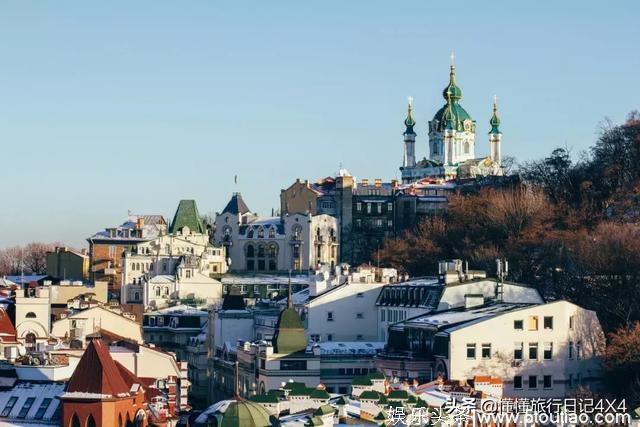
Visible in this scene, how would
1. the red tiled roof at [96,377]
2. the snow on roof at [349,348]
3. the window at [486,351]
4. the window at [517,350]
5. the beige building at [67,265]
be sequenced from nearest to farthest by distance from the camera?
1. the red tiled roof at [96,377]
2. the window at [486,351]
3. the window at [517,350]
4. the snow on roof at [349,348]
5. the beige building at [67,265]

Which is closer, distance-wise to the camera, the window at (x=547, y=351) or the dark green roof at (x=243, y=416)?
the dark green roof at (x=243, y=416)

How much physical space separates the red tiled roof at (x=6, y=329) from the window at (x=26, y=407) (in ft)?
87.8

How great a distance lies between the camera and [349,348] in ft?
327

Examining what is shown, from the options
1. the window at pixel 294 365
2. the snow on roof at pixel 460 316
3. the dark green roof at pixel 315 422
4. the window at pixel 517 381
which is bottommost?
the dark green roof at pixel 315 422

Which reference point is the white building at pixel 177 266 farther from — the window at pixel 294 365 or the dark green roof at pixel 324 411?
the dark green roof at pixel 324 411

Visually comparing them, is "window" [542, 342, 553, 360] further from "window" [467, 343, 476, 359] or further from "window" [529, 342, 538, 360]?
"window" [467, 343, 476, 359]

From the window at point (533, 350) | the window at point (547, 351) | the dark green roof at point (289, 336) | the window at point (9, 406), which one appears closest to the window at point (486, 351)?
the window at point (533, 350)

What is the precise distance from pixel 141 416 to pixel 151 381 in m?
15.1

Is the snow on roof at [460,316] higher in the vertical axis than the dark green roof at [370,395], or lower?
higher

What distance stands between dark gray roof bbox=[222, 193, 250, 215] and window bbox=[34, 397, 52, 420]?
114469 millimetres

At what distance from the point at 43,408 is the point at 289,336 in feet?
97.4

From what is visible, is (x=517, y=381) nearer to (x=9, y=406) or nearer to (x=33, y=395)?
(x=33, y=395)

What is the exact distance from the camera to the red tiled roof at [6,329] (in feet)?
317

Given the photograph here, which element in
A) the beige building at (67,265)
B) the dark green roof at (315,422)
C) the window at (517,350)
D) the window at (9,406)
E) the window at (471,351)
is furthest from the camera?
the beige building at (67,265)
